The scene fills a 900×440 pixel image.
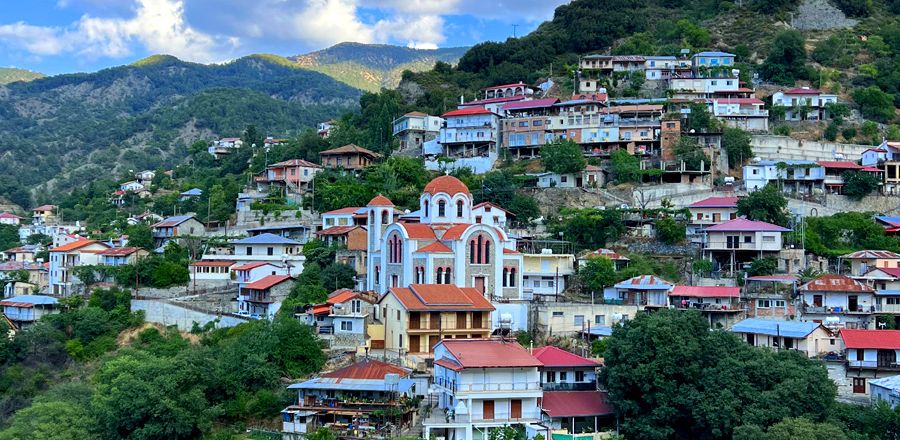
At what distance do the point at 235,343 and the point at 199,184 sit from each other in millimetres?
34078

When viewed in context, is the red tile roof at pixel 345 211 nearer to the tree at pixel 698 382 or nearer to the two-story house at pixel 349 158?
the two-story house at pixel 349 158

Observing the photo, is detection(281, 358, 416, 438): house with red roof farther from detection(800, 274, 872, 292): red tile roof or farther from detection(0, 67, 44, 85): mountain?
detection(0, 67, 44, 85): mountain

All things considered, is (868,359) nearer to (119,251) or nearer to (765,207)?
(765,207)

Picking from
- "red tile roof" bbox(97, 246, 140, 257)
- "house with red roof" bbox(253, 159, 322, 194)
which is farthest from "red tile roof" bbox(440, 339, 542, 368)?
"house with red roof" bbox(253, 159, 322, 194)

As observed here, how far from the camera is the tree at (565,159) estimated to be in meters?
56.0

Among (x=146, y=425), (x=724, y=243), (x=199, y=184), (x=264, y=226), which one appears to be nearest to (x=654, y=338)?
(x=724, y=243)

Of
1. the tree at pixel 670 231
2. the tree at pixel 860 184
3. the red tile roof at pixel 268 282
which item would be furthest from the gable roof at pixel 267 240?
the tree at pixel 860 184

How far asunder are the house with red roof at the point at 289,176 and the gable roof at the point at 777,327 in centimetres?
3047

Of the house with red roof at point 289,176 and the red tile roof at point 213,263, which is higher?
the house with red roof at point 289,176

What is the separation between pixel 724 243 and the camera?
46.2 meters

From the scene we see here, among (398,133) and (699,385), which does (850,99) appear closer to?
(398,133)

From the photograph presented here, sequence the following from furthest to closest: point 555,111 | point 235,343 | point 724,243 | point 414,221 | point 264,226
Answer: point 555,111 < point 264,226 < point 414,221 < point 724,243 < point 235,343

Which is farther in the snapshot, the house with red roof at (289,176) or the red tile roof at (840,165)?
the house with red roof at (289,176)

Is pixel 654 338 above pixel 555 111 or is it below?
below
